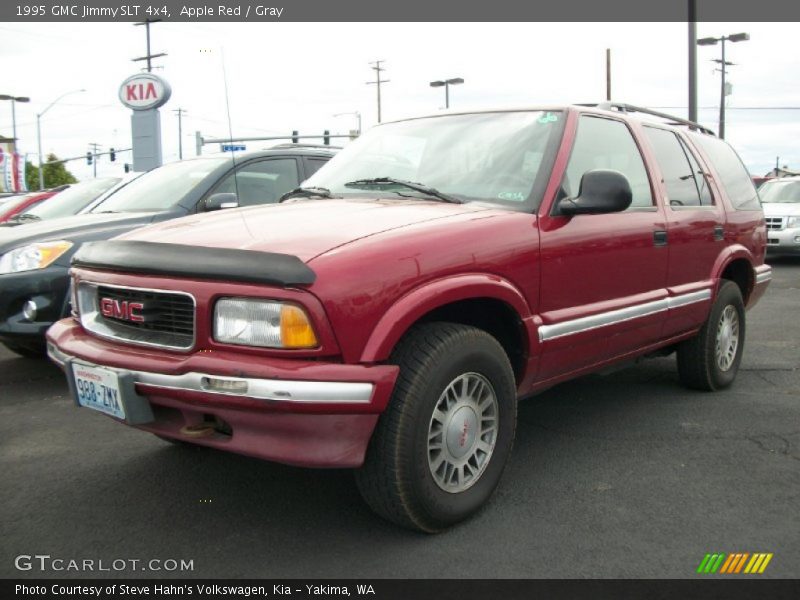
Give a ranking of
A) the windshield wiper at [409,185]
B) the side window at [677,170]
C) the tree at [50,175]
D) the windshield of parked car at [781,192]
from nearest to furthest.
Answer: the windshield wiper at [409,185]
the side window at [677,170]
the windshield of parked car at [781,192]
the tree at [50,175]

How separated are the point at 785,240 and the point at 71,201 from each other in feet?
39.1

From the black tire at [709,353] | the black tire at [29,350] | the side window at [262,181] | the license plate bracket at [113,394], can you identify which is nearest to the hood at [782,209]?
the black tire at [709,353]

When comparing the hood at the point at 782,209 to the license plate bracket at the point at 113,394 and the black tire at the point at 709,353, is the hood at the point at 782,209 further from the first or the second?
the license plate bracket at the point at 113,394

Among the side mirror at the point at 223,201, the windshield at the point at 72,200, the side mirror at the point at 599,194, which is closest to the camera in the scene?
the side mirror at the point at 599,194

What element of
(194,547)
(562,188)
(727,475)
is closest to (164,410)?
(194,547)

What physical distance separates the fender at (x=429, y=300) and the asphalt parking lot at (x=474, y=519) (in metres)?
0.81

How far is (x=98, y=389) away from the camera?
9.41 ft

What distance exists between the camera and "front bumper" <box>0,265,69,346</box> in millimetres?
4906

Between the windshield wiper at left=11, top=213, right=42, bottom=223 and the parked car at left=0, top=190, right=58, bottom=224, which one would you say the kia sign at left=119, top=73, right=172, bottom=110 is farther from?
the windshield wiper at left=11, top=213, right=42, bottom=223

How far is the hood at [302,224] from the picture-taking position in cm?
278

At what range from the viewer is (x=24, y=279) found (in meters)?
4.93

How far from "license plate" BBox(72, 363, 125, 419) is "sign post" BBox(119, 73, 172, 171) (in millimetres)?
24871

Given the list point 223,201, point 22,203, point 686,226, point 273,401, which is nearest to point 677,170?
point 686,226

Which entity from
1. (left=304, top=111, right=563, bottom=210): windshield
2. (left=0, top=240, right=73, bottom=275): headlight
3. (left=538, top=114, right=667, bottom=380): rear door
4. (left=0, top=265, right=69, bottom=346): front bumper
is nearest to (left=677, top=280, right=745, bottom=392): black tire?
(left=538, top=114, right=667, bottom=380): rear door
